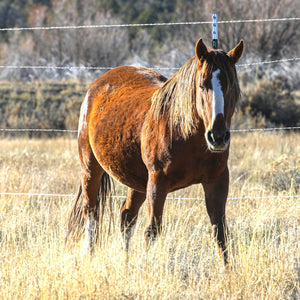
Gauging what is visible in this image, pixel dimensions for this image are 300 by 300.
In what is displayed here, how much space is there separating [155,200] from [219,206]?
45cm

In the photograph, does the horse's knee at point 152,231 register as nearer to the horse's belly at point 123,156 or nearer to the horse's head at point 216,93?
the horse's belly at point 123,156

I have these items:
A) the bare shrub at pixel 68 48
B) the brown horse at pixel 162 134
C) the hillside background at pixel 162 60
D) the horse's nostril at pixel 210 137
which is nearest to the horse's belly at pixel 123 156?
the brown horse at pixel 162 134

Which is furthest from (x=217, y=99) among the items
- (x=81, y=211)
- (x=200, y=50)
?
(x=81, y=211)

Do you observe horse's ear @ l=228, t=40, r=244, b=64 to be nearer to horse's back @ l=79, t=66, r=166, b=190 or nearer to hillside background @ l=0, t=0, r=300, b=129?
horse's back @ l=79, t=66, r=166, b=190

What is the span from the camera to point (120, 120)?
420cm

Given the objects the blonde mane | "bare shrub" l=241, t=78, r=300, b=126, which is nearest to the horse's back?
the blonde mane

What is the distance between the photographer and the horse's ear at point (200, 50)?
3.35m

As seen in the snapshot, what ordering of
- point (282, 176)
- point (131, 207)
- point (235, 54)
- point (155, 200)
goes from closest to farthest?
1. point (235, 54)
2. point (155, 200)
3. point (131, 207)
4. point (282, 176)

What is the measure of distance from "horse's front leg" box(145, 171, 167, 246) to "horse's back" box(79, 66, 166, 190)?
0.33m

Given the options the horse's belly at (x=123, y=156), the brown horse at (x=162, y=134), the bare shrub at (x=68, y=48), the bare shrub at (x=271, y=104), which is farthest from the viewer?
the bare shrub at (x=68, y=48)

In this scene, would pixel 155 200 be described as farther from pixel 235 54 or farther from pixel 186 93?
pixel 235 54

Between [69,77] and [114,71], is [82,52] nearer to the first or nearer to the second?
[69,77]

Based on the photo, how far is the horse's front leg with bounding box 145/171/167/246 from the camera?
12.0ft

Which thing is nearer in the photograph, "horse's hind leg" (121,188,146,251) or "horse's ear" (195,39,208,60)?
"horse's ear" (195,39,208,60)
